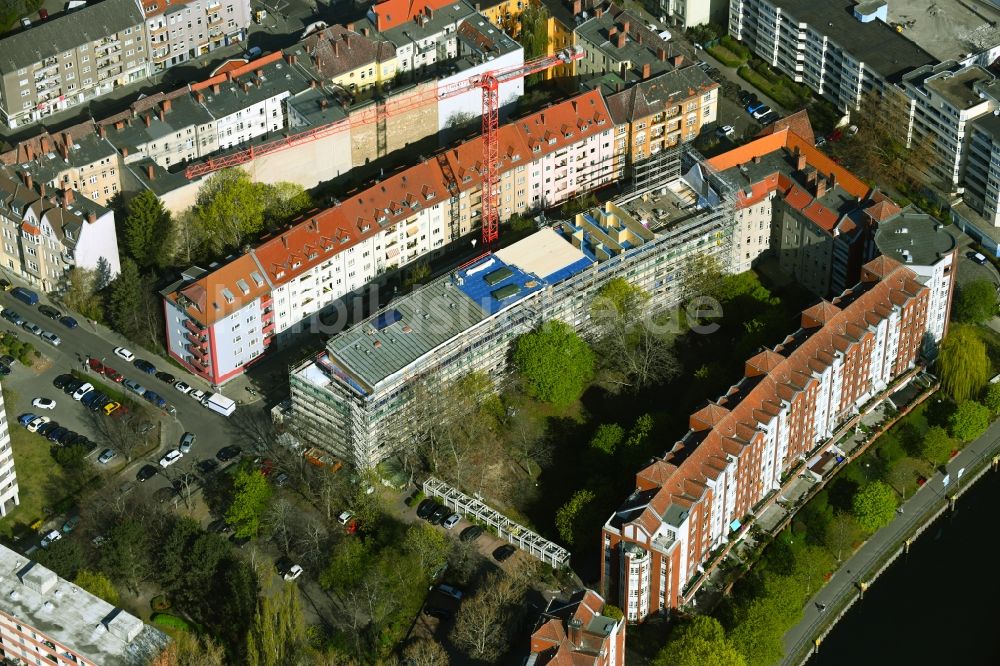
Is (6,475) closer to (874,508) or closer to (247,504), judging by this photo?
(247,504)

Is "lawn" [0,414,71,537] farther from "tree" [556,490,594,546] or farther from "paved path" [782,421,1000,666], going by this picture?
"paved path" [782,421,1000,666]

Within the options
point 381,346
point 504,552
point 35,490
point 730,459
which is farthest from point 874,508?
point 35,490

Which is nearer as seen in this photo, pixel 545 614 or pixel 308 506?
pixel 545 614

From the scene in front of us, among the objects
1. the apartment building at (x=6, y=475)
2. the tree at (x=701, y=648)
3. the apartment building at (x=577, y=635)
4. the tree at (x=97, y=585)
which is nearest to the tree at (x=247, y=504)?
the tree at (x=97, y=585)

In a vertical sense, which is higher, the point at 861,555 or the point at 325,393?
the point at 325,393

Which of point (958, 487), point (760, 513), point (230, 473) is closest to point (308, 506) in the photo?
point (230, 473)

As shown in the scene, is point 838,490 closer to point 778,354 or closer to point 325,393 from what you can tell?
point 778,354

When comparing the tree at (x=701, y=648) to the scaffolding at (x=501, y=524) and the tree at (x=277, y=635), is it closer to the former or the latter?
the scaffolding at (x=501, y=524)
